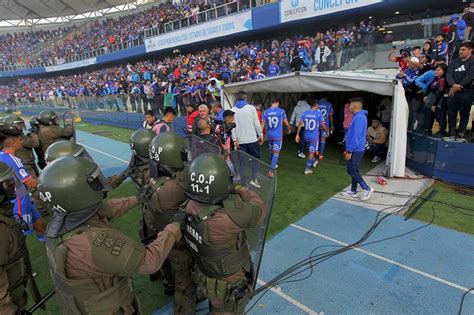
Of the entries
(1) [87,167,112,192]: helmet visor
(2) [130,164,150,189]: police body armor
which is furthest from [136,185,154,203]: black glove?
(1) [87,167,112,192]: helmet visor

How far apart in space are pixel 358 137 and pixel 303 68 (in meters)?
7.34

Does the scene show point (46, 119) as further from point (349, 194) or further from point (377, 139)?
point (377, 139)

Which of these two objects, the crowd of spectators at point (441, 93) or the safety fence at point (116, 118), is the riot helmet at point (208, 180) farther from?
the safety fence at point (116, 118)

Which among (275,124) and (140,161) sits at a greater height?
(140,161)

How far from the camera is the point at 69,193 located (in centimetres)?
185

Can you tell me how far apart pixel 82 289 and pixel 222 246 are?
97 cm

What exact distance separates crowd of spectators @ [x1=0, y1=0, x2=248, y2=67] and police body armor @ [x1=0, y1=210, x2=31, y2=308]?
20.0 metres

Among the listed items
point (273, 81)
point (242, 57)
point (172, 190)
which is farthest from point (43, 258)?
point (242, 57)

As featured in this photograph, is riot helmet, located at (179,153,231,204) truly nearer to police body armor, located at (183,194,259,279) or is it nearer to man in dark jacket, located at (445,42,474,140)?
police body armor, located at (183,194,259,279)

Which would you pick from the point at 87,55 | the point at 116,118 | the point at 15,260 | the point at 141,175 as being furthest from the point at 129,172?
the point at 87,55

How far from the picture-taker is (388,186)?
255 inches

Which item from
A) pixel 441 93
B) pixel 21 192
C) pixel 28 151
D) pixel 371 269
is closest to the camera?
pixel 21 192

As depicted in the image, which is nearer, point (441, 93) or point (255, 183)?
point (255, 183)

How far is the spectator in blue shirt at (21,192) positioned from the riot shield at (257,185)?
7.42 feet
